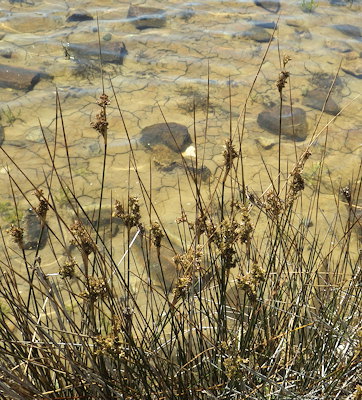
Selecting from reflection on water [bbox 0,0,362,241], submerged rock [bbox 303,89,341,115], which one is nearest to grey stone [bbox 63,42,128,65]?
reflection on water [bbox 0,0,362,241]

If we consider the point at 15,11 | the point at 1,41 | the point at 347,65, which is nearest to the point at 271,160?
the point at 347,65

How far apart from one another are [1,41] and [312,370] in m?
5.98

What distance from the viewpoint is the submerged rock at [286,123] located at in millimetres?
5320

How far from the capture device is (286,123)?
5.44m

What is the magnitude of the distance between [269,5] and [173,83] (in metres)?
2.71

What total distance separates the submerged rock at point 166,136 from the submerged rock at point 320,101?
1.60m

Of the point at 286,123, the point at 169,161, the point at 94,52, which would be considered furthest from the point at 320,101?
the point at 94,52

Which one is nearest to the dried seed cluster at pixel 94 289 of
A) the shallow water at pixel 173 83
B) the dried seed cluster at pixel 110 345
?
the dried seed cluster at pixel 110 345

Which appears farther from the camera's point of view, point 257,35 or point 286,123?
point 257,35

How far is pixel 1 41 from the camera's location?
6.55m

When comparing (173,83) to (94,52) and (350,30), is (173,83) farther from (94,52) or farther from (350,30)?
(350,30)

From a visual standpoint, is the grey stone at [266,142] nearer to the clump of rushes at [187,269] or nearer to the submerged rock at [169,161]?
the submerged rock at [169,161]

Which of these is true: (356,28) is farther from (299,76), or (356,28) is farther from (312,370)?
(312,370)

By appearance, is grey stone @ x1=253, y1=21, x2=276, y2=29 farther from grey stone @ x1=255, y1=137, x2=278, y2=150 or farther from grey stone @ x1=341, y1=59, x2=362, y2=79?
grey stone @ x1=255, y1=137, x2=278, y2=150
